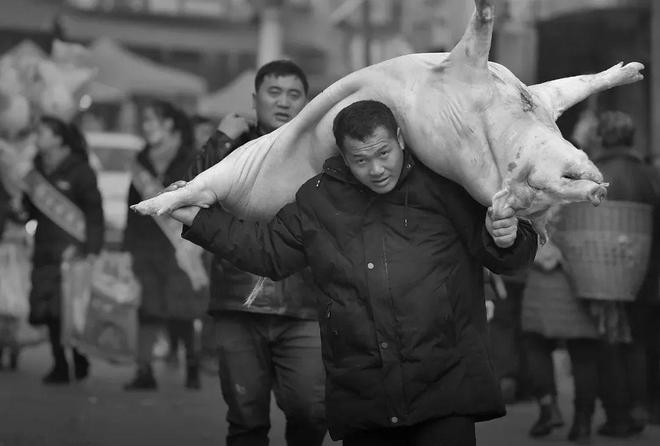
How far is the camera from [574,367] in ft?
29.6

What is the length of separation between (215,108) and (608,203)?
55.3 feet

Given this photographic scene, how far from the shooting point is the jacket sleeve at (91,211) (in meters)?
11.4

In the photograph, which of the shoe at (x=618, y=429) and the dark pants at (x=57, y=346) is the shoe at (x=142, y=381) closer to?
the dark pants at (x=57, y=346)

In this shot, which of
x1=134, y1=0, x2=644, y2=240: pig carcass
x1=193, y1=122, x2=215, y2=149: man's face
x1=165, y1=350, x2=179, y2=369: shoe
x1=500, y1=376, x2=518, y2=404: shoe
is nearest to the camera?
x1=134, y1=0, x2=644, y2=240: pig carcass

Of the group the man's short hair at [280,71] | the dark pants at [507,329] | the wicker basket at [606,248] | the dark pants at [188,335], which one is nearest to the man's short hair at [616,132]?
the wicker basket at [606,248]

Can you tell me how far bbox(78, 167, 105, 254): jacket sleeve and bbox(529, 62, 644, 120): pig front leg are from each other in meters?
7.13

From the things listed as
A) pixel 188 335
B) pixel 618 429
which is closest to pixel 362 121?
pixel 618 429

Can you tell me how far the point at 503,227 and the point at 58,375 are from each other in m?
7.78

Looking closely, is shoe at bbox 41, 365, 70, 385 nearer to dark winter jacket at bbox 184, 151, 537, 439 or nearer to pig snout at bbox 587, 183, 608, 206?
dark winter jacket at bbox 184, 151, 537, 439

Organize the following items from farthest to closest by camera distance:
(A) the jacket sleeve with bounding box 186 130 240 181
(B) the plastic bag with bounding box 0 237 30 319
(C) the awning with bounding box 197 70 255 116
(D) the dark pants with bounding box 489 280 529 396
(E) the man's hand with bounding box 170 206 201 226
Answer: (C) the awning with bounding box 197 70 255 116, (B) the plastic bag with bounding box 0 237 30 319, (D) the dark pants with bounding box 489 280 529 396, (A) the jacket sleeve with bounding box 186 130 240 181, (E) the man's hand with bounding box 170 206 201 226

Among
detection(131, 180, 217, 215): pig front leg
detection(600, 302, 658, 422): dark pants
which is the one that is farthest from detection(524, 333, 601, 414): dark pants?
detection(131, 180, 217, 215): pig front leg

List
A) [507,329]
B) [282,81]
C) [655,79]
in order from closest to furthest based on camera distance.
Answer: [282,81]
[507,329]
[655,79]

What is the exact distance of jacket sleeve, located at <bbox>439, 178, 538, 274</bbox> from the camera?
4629mm

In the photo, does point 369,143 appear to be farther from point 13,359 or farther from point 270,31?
point 270,31
